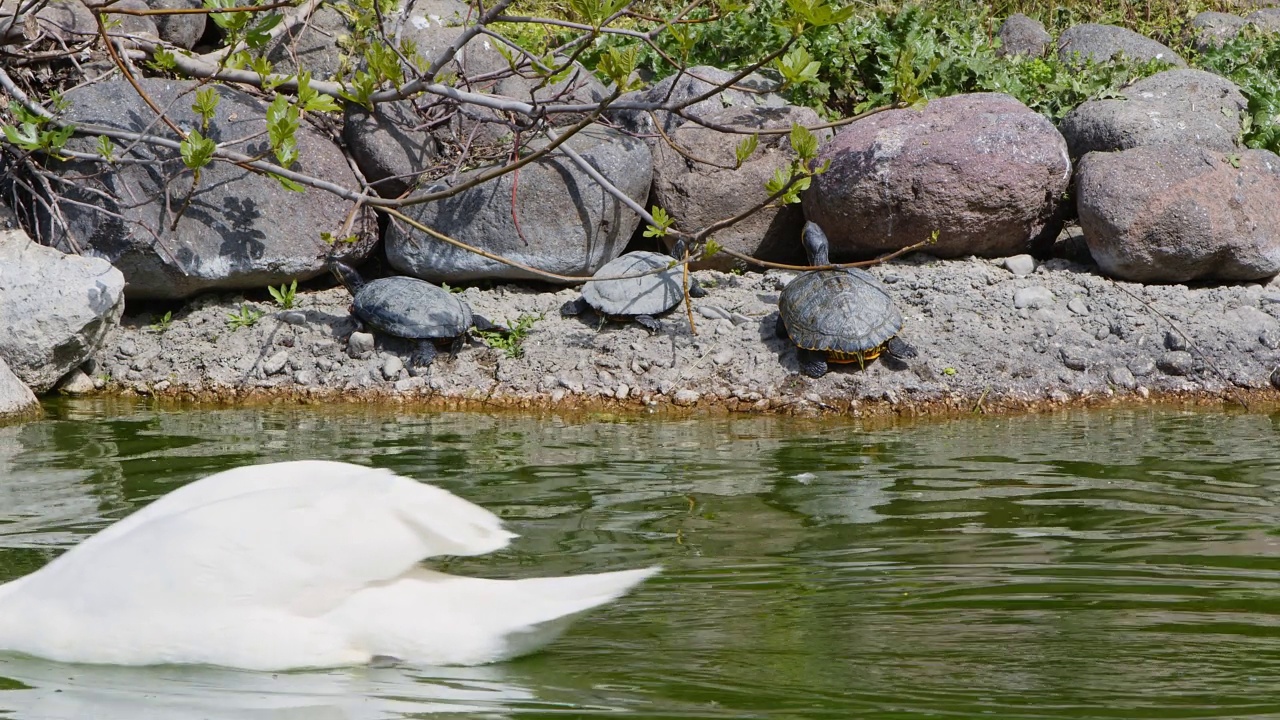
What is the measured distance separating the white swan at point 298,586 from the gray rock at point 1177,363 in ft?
19.6

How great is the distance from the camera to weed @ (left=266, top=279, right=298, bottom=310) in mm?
7996

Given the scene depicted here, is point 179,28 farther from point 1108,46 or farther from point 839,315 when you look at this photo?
point 1108,46

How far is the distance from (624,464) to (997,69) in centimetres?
614

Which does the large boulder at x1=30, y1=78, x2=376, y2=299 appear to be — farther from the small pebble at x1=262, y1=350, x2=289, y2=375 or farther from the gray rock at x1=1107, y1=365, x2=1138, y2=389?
the gray rock at x1=1107, y1=365, x2=1138, y2=389

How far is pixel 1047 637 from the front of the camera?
2.66m

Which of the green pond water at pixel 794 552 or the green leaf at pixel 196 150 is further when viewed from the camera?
the green leaf at pixel 196 150

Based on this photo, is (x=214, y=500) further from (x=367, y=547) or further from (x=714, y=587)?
(x=714, y=587)

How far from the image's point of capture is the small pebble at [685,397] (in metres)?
7.16

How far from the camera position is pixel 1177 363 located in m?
7.21

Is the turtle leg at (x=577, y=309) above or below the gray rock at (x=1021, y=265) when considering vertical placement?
below

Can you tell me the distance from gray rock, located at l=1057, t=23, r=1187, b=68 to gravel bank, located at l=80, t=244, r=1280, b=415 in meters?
3.74

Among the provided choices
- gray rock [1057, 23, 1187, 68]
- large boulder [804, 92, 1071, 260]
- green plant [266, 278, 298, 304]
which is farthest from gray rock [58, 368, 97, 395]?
gray rock [1057, 23, 1187, 68]

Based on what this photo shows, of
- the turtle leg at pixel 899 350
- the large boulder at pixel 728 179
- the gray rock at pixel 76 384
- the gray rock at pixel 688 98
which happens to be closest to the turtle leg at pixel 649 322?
the large boulder at pixel 728 179

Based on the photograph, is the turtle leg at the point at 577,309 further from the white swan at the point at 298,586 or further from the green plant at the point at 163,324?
the white swan at the point at 298,586
